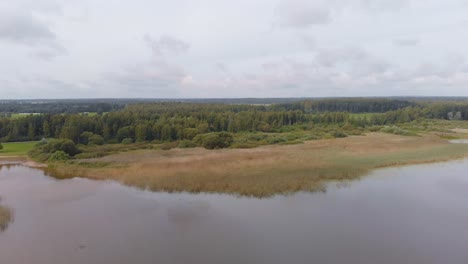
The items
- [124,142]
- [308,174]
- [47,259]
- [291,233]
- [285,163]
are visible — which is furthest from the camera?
[124,142]

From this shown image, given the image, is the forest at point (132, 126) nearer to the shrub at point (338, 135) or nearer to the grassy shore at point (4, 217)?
the shrub at point (338, 135)

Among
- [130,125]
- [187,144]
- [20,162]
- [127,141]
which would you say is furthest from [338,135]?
[20,162]

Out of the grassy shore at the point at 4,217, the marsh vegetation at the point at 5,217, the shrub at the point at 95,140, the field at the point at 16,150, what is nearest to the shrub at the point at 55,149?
the field at the point at 16,150

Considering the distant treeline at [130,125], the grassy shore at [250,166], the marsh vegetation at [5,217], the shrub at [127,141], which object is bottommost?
the shrub at [127,141]

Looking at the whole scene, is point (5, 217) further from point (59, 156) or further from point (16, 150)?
point (16, 150)

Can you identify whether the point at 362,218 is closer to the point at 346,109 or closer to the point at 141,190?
the point at 141,190

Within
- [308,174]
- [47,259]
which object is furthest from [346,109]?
[47,259]

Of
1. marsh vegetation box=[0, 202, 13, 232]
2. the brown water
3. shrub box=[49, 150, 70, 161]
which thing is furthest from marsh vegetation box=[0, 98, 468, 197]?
marsh vegetation box=[0, 202, 13, 232]
